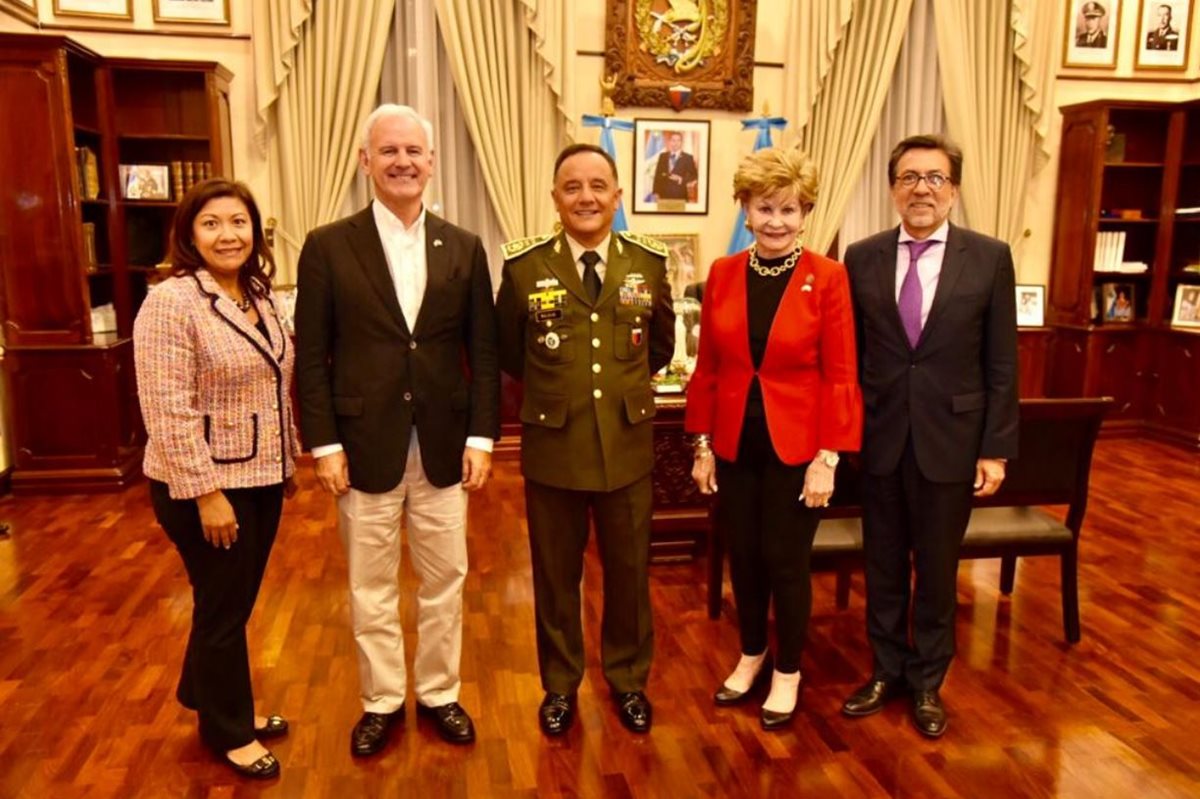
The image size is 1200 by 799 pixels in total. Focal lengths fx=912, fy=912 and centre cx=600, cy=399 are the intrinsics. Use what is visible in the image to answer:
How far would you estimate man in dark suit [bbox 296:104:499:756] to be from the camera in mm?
2246

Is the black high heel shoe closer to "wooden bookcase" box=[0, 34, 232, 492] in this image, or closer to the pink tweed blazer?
the pink tweed blazer

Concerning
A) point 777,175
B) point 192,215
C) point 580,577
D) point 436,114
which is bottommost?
point 580,577

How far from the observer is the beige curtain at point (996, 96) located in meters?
6.23

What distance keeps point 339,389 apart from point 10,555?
2.66m

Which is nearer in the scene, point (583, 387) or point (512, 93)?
point (583, 387)

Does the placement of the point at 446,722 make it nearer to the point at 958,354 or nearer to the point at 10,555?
the point at 958,354

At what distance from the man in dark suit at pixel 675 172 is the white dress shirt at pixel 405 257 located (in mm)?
4052

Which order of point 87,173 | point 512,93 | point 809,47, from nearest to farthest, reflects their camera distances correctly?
point 87,173 < point 512,93 < point 809,47

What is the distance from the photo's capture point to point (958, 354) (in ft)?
7.94

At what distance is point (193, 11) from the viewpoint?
5496 millimetres

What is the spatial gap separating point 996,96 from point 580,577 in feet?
17.7

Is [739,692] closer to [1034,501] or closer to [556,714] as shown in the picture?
[556,714]

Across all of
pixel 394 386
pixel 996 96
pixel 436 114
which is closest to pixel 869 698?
pixel 394 386

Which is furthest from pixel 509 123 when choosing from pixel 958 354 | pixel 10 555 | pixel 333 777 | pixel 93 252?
pixel 333 777
